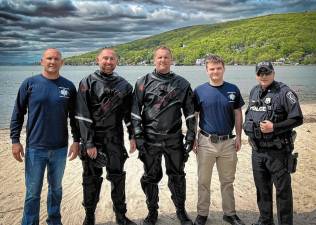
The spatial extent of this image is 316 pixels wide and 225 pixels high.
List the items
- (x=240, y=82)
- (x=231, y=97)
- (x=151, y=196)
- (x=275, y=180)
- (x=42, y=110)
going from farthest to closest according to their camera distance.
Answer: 1. (x=240, y=82)
2. (x=151, y=196)
3. (x=231, y=97)
4. (x=275, y=180)
5. (x=42, y=110)

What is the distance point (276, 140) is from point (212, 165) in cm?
114

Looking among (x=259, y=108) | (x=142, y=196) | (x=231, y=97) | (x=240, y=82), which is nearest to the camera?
(x=259, y=108)

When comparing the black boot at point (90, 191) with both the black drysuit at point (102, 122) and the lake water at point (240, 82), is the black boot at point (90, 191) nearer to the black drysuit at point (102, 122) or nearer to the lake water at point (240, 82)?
the black drysuit at point (102, 122)

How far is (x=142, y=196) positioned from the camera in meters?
7.33

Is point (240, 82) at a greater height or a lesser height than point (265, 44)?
lesser

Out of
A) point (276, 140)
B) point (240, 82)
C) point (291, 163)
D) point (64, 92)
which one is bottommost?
point (240, 82)

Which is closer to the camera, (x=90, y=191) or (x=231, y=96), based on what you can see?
(x=90, y=191)

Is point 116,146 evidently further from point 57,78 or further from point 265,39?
point 265,39

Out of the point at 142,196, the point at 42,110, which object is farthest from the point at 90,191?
the point at 142,196

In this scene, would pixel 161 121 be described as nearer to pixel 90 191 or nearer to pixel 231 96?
pixel 231 96

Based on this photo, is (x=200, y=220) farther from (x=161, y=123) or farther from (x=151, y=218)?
(x=161, y=123)

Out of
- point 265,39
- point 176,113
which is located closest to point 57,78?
point 176,113

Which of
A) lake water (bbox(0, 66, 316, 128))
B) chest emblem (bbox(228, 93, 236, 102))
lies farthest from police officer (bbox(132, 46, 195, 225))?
lake water (bbox(0, 66, 316, 128))

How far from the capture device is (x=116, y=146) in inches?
213
